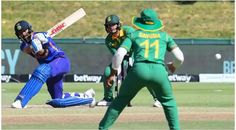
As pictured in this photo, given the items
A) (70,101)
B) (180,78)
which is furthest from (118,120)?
(180,78)

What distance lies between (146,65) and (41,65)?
3671mm

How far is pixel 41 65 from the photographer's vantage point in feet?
40.1

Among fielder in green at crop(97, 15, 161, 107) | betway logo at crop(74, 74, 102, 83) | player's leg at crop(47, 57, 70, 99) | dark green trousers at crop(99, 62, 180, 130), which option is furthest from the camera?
betway logo at crop(74, 74, 102, 83)

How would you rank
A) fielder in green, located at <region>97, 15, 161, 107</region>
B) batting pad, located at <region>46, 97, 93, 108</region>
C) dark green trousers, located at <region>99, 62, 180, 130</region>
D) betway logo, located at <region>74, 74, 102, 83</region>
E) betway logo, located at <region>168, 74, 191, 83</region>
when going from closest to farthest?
dark green trousers, located at <region>99, 62, 180, 130</region> < fielder in green, located at <region>97, 15, 161, 107</region> < batting pad, located at <region>46, 97, 93, 108</region> < betway logo, located at <region>74, 74, 102, 83</region> < betway logo, located at <region>168, 74, 191, 83</region>

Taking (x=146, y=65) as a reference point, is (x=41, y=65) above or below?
below

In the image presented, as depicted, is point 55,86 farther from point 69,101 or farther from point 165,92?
point 165,92

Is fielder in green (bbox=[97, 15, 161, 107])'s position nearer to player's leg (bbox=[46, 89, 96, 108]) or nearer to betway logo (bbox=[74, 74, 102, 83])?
player's leg (bbox=[46, 89, 96, 108])

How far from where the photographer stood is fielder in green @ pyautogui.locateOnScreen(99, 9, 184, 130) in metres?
8.84

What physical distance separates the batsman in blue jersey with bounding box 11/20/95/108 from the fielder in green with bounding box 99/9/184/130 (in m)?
3.18

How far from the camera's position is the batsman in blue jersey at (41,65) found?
12.0 metres

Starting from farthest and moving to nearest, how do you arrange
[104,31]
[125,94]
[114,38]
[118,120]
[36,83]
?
[104,31] < [114,38] < [36,83] < [118,120] < [125,94]

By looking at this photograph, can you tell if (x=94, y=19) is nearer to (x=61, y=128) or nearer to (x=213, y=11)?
(x=213, y=11)

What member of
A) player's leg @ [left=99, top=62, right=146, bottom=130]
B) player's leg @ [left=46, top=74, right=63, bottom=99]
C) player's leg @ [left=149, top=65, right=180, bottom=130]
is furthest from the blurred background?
player's leg @ [left=149, top=65, right=180, bottom=130]

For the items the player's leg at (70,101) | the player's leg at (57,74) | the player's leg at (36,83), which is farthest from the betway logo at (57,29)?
the player's leg at (70,101)
